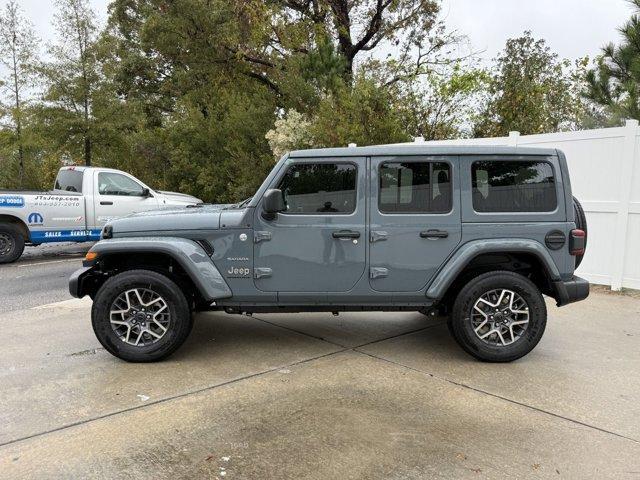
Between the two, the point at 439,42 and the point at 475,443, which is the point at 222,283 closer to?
the point at 475,443

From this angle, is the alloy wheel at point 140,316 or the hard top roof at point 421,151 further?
the hard top roof at point 421,151

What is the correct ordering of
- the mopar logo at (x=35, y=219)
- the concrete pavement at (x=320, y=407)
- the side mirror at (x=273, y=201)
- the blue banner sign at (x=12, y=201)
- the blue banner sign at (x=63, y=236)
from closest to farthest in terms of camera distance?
1. the concrete pavement at (x=320, y=407)
2. the side mirror at (x=273, y=201)
3. the blue banner sign at (x=12, y=201)
4. the mopar logo at (x=35, y=219)
5. the blue banner sign at (x=63, y=236)

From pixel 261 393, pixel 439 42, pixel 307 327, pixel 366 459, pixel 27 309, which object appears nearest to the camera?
pixel 366 459

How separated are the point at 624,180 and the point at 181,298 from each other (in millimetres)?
6094

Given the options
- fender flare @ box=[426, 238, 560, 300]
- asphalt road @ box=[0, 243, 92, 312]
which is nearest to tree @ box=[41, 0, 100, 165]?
asphalt road @ box=[0, 243, 92, 312]

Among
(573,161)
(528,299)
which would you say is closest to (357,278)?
(528,299)

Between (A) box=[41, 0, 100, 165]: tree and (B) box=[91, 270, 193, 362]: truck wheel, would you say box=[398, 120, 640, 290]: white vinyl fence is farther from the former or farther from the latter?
(A) box=[41, 0, 100, 165]: tree

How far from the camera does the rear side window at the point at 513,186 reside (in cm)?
446

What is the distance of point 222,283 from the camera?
4355mm

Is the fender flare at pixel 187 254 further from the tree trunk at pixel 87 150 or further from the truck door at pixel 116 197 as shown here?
the tree trunk at pixel 87 150

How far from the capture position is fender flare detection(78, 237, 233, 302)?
4.27 meters

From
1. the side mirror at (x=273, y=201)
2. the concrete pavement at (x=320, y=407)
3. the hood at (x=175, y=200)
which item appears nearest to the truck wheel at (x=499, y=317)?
the concrete pavement at (x=320, y=407)

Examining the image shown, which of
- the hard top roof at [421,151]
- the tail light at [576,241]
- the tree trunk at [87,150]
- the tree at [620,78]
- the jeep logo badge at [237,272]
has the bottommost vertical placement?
the jeep logo badge at [237,272]

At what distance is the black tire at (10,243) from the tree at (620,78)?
496 inches
